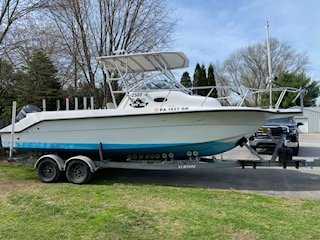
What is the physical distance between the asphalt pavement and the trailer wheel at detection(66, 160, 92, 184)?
83 cm

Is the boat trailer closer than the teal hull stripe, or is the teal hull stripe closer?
the boat trailer

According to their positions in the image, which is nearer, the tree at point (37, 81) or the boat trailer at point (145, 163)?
the boat trailer at point (145, 163)

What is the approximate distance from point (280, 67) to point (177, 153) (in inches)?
1688

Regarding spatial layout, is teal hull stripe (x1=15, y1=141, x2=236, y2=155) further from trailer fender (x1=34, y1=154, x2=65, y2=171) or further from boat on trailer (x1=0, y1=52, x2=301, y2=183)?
trailer fender (x1=34, y1=154, x2=65, y2=171)

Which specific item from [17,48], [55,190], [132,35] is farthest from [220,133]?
[132,35]

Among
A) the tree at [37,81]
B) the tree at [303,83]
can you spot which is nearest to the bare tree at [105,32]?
the tree at [37,81]

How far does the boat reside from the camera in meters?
7.34

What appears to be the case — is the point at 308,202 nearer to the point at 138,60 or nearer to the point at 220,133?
the point at 220,133

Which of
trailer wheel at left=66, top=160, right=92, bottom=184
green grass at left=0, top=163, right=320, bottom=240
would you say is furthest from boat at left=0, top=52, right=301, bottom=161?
green grass at left=0, top=163, right=320, bottom=240

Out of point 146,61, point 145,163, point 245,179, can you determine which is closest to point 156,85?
point 146,61

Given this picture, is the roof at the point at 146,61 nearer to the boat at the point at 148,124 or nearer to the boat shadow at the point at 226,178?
the boat at the point at 148,124

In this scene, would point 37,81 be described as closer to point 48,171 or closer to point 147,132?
point 48,171

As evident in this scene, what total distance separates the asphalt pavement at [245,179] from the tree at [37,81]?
687cm

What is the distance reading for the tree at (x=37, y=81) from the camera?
14.1 meters
